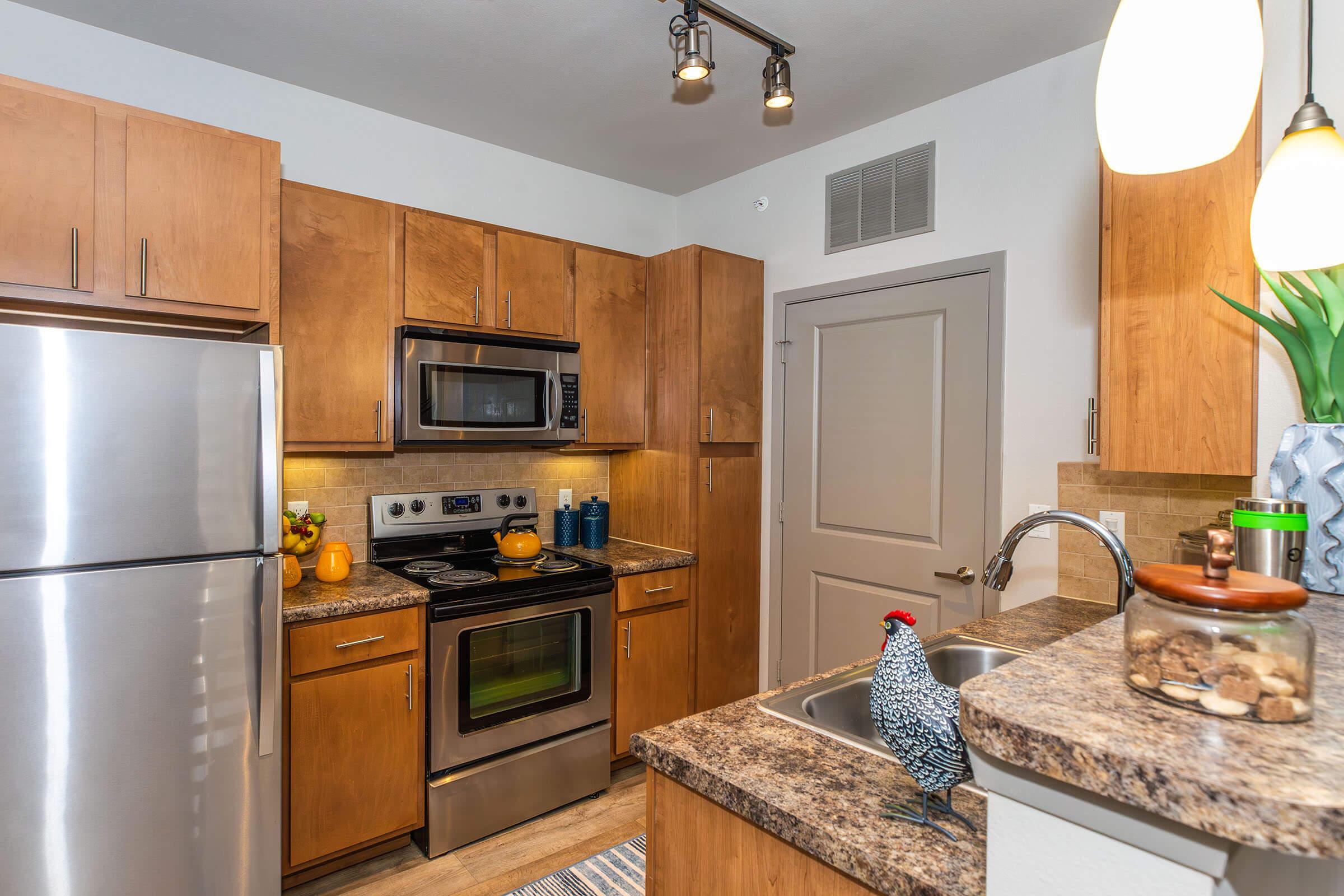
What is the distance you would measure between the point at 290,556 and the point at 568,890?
148 cm

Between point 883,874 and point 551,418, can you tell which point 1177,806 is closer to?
point 883,874

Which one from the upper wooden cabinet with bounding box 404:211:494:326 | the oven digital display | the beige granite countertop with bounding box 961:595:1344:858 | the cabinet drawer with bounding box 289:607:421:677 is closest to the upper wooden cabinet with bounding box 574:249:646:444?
the upper wooden cabinet with bounding box 404:211:494:326

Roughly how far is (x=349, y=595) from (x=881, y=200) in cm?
259

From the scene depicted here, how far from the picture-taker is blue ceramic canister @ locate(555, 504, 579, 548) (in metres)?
3.38

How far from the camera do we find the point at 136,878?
5.75ft

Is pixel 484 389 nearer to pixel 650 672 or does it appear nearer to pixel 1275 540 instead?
pixel 650 672

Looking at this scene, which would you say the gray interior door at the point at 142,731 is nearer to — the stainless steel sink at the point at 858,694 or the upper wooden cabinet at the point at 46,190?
the upper wooden cabinet at the point at 46,190

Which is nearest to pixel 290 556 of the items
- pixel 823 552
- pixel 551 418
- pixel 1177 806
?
pixel 551 418

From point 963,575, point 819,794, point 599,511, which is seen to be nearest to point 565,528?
point 599,511

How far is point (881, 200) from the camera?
2932 millimetres

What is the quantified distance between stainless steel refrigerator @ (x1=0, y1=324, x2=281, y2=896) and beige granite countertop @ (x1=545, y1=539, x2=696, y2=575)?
1.37m

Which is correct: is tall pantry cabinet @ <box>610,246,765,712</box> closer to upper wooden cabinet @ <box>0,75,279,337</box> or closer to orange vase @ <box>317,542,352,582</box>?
orange vase @ <box>317,542,352,582</box>

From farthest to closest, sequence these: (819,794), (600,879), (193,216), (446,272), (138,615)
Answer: (446,272)
(600,879)
(193,216)
(138,615)
(819,794)

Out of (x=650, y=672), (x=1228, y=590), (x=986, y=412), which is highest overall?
(x=986, y=412)
